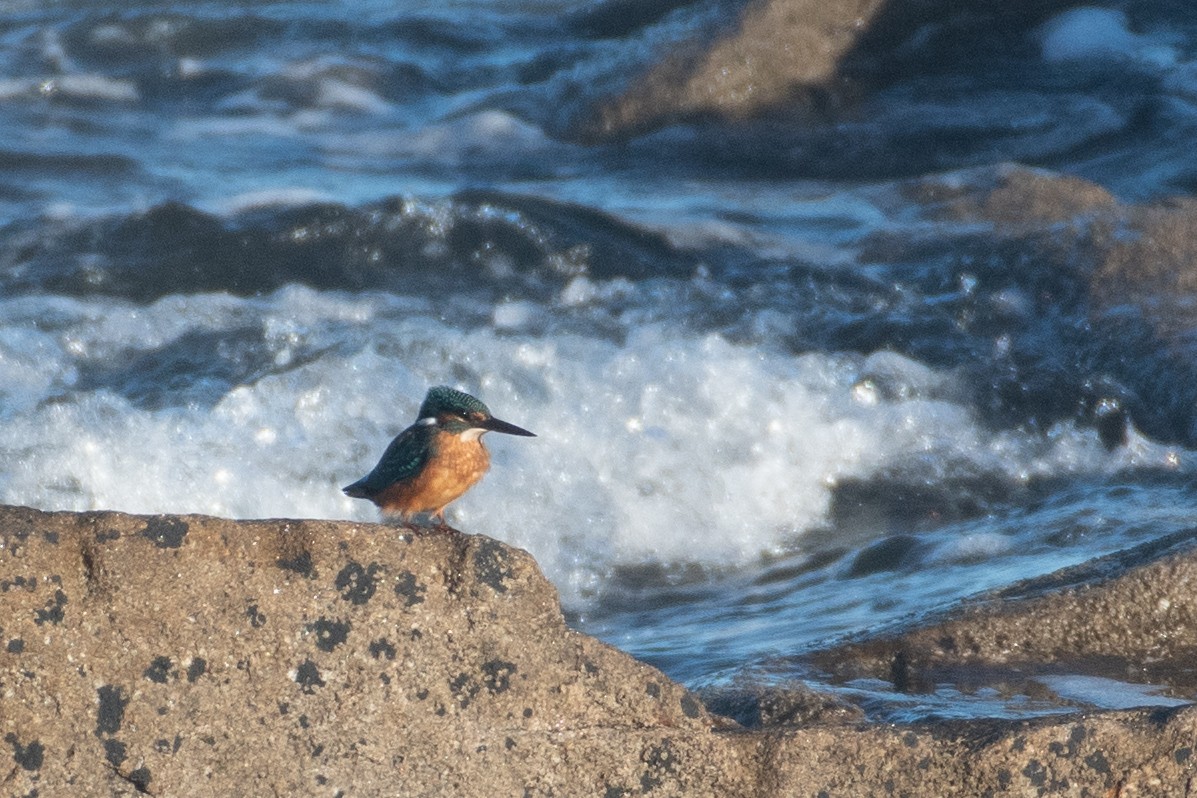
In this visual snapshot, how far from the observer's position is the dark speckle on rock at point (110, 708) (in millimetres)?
2377

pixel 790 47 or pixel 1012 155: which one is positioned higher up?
pixel 790 47

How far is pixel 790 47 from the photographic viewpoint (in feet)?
35.4

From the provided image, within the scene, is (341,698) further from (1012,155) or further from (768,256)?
(1012,155)

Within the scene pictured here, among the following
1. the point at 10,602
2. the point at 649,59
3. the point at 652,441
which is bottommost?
the point at 652,441

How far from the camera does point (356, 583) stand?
252cm

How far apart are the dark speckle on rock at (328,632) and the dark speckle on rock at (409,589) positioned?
4.2 inches

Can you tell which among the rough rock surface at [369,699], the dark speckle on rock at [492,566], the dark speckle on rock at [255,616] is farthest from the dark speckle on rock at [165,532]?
the dark speckle on rock at [492,566]

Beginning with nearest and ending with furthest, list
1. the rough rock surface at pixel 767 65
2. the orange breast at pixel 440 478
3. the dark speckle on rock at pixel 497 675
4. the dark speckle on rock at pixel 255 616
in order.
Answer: the dark speckle on rock at pixel 255 616
the dark speckle on rock at pixel 497 675
the orange breast at pixel 440 478
the rough rock surface at pixel 767 65

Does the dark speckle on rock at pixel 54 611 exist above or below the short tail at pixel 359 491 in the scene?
above

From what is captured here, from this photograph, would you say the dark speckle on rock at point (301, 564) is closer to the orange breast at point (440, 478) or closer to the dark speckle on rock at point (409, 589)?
the dark speckle on rock at point (409, 589)

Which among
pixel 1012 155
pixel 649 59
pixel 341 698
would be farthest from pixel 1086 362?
pixel 341 698

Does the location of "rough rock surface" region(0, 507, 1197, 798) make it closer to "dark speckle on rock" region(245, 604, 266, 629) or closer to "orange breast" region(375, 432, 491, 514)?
"dark speckle on rock" region(245, 604, 266, 629)

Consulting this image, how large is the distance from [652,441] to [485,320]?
5.63 feet

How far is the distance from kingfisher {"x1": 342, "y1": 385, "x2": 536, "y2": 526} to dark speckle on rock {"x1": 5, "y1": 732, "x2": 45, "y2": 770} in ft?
5.11
